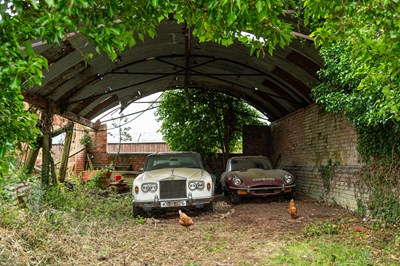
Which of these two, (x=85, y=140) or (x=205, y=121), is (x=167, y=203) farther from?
(x=85, y=140)

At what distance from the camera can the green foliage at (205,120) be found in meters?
16.5

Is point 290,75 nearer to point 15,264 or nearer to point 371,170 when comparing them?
point 371,170

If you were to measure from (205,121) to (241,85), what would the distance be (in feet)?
10.5

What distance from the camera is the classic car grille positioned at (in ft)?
27.2

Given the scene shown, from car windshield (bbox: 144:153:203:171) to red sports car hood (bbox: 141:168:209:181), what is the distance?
530mm

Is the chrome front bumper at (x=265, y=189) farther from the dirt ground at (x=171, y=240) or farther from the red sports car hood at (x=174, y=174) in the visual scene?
the red sports car hood at (x=174, y=174)

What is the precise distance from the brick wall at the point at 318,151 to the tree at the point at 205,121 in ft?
8.66

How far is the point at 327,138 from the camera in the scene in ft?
33.0

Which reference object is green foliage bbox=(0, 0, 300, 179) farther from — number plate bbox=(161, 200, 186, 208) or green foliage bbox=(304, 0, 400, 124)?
number plate bbox=(161, 200, 186, 208)

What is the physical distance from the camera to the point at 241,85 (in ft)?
46.4

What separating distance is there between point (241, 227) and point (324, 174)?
13.3ft

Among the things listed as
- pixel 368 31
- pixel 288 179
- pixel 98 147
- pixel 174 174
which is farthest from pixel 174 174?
pixel 98 147

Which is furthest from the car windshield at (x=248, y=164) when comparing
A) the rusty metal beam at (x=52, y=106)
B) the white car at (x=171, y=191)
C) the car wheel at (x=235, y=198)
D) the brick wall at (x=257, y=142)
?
the rusty metal beam at (x=52, y=106)

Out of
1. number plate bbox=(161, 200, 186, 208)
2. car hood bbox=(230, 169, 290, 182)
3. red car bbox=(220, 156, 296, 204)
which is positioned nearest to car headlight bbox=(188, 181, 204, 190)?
number plate bbox=(161, 200, 186, 208)
